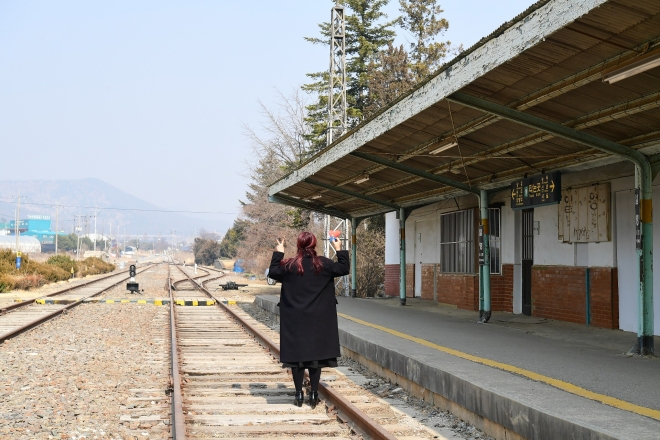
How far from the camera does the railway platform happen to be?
5906 millimetres

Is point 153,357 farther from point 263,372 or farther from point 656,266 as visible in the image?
point 656,266

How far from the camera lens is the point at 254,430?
22.6ft

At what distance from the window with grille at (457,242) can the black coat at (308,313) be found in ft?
34.6

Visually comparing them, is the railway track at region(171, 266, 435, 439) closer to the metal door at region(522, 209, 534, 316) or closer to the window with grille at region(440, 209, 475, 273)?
the metal door at region(522, 209, 534, 316)

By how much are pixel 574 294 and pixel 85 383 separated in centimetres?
884

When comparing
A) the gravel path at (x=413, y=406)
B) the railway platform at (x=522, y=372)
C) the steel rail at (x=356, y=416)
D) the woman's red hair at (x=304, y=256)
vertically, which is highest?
the woman's red hair at (x=304, y=256)

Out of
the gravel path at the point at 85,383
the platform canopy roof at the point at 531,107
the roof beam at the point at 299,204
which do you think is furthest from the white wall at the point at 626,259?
the roof beam at the point at 299,204

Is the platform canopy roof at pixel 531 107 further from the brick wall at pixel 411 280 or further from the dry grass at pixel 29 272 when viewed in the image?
the dry grass at pixel 29 272

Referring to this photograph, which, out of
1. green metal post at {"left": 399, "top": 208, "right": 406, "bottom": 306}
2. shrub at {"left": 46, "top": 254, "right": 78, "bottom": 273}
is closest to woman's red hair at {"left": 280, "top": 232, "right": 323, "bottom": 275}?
green metal post at {"left": 399, "top": 208, "right": 406, "bottom": 306}

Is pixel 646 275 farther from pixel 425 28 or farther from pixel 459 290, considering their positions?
pixel 425 28

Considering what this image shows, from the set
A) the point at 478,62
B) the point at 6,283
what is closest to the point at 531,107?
the point at 478,62

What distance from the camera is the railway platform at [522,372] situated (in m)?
5.91

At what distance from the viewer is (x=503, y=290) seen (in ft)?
55.4

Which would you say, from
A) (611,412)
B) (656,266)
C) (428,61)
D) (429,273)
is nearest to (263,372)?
(611,412)
